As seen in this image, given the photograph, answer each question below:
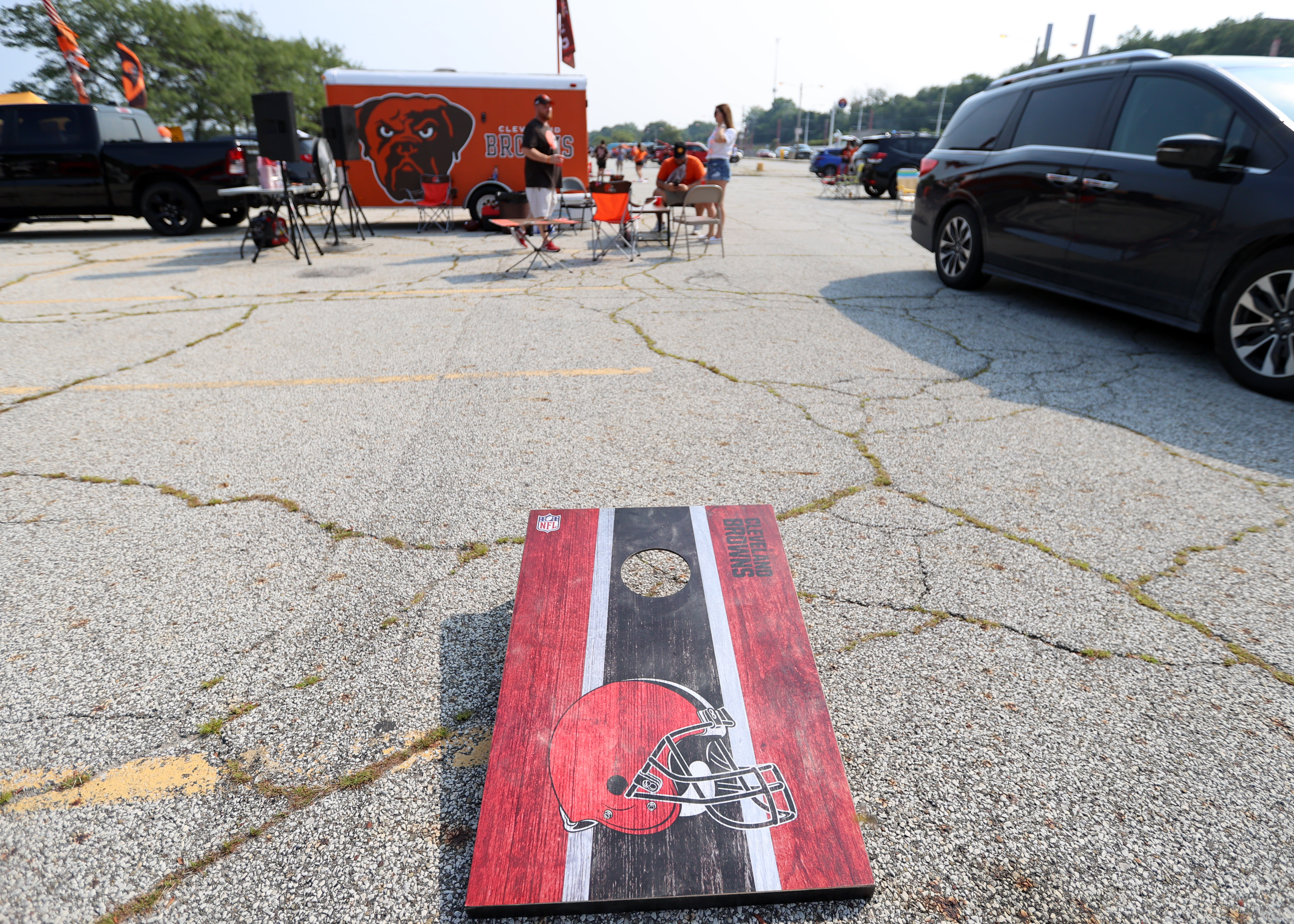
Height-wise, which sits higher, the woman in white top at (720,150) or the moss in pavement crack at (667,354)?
the woman in white top at (720,150)

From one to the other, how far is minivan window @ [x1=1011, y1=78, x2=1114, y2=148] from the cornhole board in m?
5.46

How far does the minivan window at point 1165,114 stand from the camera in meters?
4.63

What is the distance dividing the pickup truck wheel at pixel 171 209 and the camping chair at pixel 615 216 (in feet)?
21.7

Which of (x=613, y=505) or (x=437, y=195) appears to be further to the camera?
(x=437, y=195)

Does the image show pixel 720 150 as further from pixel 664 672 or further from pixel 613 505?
pixel 664 672

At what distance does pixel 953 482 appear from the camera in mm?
3352

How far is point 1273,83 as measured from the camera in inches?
179

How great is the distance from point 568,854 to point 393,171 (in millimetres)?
12818

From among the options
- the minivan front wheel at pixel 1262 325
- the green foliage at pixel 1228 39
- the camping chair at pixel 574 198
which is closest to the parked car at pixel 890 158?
the camping chair at pixel 574 198

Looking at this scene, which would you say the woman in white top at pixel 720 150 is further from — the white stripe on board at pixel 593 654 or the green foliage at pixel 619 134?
the green foliage at pixel 619 134

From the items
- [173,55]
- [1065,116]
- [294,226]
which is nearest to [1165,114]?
[1065,116]

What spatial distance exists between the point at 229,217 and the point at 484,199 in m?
5.09

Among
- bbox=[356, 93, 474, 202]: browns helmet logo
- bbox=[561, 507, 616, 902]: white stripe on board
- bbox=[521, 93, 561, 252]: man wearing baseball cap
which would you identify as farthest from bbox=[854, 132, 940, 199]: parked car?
bbox=[561, 507, 616, 902]: white stripe on board

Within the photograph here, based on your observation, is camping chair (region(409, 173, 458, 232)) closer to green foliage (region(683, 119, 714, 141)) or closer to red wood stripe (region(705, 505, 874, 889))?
red wood stripe (region(705, 505, 874, 889))
